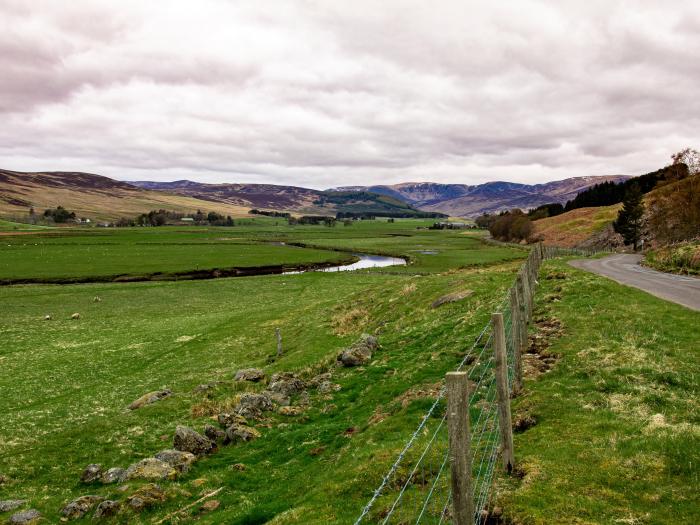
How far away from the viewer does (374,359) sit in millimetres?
29047

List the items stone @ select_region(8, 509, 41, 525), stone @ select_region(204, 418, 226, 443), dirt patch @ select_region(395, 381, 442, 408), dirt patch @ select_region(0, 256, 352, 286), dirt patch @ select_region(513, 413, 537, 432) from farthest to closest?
dirt patch @ select_region(0, 256, 352, 286) < stone @ select_region(204, 418, 226, 443) < dirt patch @ select_region(395, 381, 442, 408) < stone @ select_region(8, 509, 41, 525) < dirt patch @ select_region(513, 413, 537, 432)

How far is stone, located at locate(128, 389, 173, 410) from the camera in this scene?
29.1 meters

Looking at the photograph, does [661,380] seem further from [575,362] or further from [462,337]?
[462,337]

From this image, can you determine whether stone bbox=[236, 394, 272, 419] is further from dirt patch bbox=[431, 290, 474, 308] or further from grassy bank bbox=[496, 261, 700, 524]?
dirt patch bbox=[431, 290, 474, 308]

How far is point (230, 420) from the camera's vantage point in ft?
77.4

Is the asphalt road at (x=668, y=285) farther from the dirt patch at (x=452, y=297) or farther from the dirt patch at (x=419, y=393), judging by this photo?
the dirt patch at (x=419, y=393)

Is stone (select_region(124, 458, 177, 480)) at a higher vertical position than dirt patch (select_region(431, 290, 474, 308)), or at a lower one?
lower

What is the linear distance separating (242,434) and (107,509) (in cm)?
681

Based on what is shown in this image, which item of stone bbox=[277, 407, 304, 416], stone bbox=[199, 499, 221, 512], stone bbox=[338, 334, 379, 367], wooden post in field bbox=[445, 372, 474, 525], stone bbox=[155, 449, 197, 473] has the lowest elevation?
stone bbox=[155, 449, 197, 473]

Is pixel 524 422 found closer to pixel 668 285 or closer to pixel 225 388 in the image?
pixel 225 388

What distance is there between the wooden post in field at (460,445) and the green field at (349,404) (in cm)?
310

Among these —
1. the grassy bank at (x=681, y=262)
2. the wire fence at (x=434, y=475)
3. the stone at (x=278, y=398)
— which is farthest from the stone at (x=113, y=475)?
the grassy bank at (x=681, y=262)

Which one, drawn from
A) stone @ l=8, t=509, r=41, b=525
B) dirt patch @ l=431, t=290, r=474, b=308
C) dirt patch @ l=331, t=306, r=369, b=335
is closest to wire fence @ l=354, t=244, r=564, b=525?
stone @ l=8, t=509, r=41, b=525

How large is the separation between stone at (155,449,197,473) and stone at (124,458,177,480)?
0.32m
